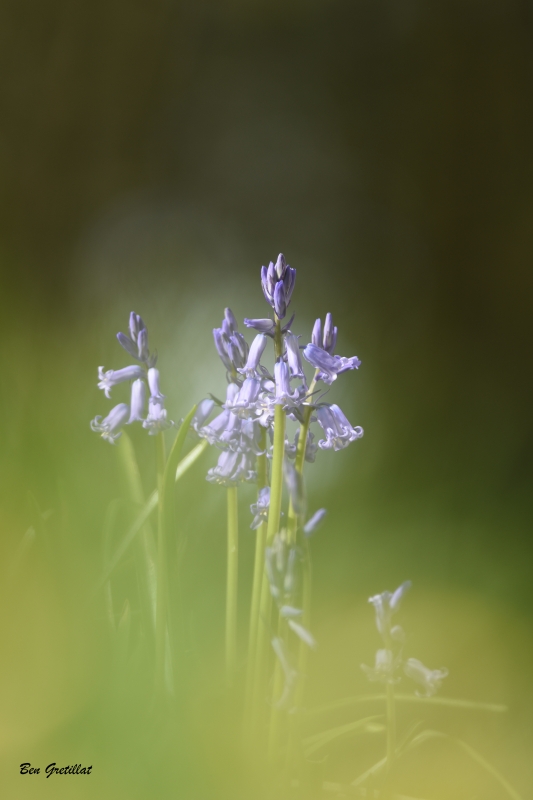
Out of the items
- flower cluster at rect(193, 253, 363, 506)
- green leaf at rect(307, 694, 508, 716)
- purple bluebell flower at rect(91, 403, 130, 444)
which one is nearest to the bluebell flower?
flower cluster at rect(193, 253, 363, 506)

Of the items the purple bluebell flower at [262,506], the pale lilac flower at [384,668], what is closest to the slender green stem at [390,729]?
the pale lilac flower at [384,668]

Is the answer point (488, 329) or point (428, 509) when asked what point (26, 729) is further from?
point (488, 329)

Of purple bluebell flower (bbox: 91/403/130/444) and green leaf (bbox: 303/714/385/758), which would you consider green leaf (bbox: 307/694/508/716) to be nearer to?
green leaf (bbox: 303/714/385/758)

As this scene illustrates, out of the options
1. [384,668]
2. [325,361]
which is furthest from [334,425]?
[384,668]

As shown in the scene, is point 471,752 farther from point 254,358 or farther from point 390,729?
point 254,358

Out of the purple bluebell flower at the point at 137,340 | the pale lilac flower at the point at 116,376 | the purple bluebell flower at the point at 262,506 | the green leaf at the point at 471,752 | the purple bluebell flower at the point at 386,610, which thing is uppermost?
the purple bluebell flower at the point at 137,340

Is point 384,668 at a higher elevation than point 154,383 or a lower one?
lower

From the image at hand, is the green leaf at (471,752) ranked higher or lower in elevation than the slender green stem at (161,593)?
lower

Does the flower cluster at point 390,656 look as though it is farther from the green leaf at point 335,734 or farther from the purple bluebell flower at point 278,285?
the purple bluebell flower at point 278,285
